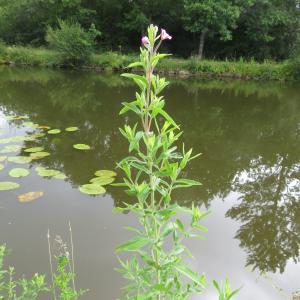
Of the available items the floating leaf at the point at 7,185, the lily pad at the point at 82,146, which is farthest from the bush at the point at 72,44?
the floating leaf at the point at 7,185

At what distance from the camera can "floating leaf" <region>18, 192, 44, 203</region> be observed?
15.1 feet

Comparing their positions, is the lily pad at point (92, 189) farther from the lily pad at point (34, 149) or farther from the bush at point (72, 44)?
the bush at point (72, 44)

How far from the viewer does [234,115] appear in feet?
33.5

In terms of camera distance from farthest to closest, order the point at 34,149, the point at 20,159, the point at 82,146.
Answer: the point at 82,146, the point at 34,149, the point at 20,159

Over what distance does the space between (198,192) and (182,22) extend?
728 inches

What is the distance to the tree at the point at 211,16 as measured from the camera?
60.7 ft

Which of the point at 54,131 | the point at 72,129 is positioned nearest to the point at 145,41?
the point at 54,131

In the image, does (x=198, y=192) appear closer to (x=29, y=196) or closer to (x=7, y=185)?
(x=29, y=196)

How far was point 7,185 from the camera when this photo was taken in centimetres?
495

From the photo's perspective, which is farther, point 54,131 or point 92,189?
point 54,131

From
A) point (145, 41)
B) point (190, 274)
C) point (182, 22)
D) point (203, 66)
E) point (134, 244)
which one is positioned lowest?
point (203, 66)

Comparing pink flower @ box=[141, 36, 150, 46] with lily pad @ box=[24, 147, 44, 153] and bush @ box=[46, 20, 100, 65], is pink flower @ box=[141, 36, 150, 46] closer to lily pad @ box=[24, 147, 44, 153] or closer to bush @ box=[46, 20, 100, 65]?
lily pad @ box=[24, 147, 44, 153]

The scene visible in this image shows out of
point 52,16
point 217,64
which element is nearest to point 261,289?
point 217,64

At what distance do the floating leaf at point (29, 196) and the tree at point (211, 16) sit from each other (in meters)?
16.2
